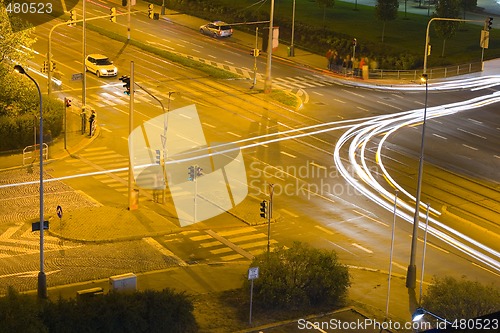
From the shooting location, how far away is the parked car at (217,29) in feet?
283

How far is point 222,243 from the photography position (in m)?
43.4

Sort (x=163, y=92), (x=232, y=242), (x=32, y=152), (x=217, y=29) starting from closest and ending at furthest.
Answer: (x=232, y=242) < (x=32, y=152) < (x=163, y=92) < (x=217, y=29)

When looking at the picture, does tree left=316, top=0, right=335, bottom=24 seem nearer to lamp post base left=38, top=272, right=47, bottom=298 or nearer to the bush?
lamp post base left=38, top=272, right=47, bottom=298

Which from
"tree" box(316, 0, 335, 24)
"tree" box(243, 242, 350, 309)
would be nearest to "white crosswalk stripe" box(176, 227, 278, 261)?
"tree" box(243, 242, 350, 309)

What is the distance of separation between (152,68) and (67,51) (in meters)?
9.12

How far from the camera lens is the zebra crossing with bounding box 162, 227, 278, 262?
4195 centimetres

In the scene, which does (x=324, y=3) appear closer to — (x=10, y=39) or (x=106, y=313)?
(x=10, y=39)

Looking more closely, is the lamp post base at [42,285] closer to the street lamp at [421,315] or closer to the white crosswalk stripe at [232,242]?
the white crosswalk stripe at [232,242]

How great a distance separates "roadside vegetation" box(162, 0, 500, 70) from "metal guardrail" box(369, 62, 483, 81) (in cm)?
152

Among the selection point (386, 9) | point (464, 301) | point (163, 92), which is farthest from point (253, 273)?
point (386, 9)

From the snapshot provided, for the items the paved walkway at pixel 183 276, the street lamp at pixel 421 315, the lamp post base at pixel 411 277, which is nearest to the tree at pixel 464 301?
the street lamp at pixel 421 315

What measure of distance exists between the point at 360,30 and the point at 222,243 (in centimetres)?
5294

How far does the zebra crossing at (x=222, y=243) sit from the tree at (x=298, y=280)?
15.7ft

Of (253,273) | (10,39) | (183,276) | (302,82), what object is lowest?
(183,276)
